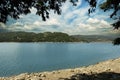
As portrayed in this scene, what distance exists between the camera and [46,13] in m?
17.0

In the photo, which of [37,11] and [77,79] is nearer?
[37,11]

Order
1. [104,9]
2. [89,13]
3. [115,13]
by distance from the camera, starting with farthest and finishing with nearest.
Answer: [104,9]
[115,13]
[89,13]

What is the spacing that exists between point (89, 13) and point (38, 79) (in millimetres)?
5809

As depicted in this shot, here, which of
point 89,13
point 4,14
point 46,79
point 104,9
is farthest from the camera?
point 104,9

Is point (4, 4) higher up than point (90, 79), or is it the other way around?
point (4, 4)

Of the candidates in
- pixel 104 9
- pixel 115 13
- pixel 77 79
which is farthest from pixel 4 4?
pixel 104 9

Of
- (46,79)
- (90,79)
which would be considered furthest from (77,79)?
(46,79)

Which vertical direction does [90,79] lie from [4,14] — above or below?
below

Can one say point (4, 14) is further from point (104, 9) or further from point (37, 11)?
point (104, 9)

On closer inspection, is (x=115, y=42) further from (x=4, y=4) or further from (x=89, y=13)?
(x=4, y=4)

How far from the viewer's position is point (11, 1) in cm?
1548

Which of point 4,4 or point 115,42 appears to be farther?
point 115,42

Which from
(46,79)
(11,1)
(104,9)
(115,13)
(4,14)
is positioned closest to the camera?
(11,1)

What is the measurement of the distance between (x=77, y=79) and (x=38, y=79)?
2735 mm
